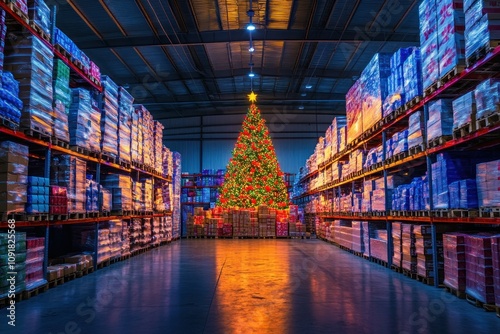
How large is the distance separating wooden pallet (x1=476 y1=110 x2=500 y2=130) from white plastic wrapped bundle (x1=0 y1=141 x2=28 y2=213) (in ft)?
19.1

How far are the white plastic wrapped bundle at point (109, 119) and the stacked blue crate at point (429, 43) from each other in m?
6.33

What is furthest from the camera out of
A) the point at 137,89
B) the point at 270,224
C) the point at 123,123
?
the point at 137,89

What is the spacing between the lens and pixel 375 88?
8.90 metres

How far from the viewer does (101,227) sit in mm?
9289

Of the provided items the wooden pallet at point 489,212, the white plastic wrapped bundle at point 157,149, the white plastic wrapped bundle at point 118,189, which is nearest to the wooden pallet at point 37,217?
the white plastic wrapped bundle at point 118,189

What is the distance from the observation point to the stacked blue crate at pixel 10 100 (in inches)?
202

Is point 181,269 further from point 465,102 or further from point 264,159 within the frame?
point 264,159

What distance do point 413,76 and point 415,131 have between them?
954mm

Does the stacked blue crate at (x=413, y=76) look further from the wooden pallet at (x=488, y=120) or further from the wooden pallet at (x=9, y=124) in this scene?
the wooden pallet at (x=9, y=124)

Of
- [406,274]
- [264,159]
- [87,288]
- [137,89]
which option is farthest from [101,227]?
[137,89]

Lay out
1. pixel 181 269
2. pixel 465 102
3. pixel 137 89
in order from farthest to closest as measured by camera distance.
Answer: pixel 137 89
pixel 181 269
pixel 465 102

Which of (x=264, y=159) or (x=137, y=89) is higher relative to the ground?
(x=137, y=89)

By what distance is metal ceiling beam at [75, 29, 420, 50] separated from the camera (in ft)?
50.0

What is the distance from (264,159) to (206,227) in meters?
4.14
